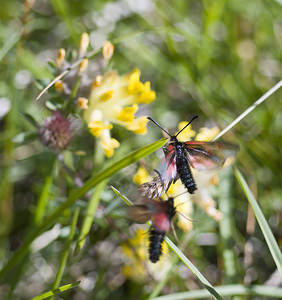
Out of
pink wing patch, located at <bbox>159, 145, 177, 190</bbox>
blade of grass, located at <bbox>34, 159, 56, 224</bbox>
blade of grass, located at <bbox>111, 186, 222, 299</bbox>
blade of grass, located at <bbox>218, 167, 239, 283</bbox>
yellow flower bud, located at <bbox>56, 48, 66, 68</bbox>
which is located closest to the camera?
blade of grass, located at <bbox>111, 186, 222, 299</bbox>

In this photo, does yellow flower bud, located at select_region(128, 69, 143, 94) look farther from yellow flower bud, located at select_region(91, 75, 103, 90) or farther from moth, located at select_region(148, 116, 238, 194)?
moth, located at select_region(148, 116, 238, 194)

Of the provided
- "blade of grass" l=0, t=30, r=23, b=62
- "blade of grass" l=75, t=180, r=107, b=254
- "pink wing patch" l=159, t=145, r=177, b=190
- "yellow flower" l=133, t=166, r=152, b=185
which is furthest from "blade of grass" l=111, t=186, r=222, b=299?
"blade of grass" l=0, t=30, r=23, b=62

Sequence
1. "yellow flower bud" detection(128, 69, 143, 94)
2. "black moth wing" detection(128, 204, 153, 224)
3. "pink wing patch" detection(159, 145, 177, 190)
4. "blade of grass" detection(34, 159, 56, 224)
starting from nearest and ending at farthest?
"black moth wing" detection(128, 204, 153, 224) → "pink wing patch" detection(159, 145, 177, 190) → "yellow flower bud" detection(128, 69, 143, 94) → "blade of grass" detection(34, 159, 56, 224)

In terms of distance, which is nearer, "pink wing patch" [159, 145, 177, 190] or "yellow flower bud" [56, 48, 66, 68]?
"pink wing patch" [159, 145, 177, 190]

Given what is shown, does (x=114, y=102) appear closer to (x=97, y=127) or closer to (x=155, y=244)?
(x=97, y=127)

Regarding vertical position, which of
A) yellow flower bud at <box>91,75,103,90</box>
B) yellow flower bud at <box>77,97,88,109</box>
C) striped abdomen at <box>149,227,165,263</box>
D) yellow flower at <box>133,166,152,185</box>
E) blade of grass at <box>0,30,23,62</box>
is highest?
blade of grass at <box>0,30,23,62</box>

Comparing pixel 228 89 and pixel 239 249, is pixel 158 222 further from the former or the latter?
pixel 228 89

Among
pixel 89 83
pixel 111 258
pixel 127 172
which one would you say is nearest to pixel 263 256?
pixel 111 258
